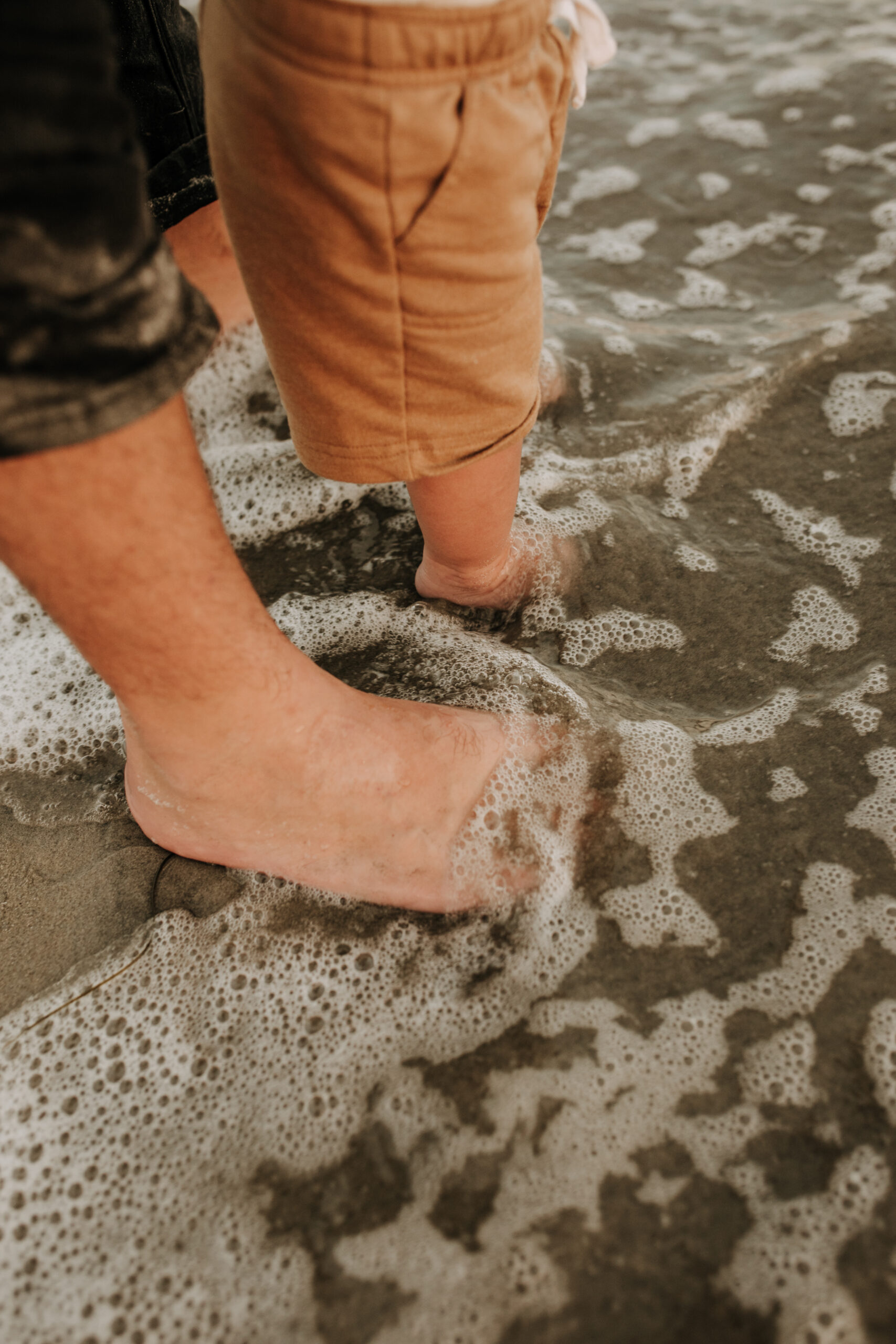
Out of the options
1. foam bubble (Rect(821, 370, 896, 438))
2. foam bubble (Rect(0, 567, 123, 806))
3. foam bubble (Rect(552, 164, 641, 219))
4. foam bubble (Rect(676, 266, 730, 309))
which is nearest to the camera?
foam bubble (Rect(0, 567, 123, 806))

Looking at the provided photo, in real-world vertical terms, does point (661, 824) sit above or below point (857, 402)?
below

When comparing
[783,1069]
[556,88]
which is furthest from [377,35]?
[783,1069]

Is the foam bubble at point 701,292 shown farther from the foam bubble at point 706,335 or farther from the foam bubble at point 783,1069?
the foam bubble at point 783,1069

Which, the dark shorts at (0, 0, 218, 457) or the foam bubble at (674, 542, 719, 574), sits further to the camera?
the foam bubble at (674, 542, 719, 574)

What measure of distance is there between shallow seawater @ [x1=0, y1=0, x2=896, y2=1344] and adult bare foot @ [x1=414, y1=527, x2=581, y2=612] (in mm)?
33

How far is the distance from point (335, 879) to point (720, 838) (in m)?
0.56

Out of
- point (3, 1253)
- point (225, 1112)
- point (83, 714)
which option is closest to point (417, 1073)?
point (225, 1112)

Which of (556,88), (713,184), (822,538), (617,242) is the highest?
(556,88)

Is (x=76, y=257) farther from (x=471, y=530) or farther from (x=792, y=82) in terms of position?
(x=792, y=82)

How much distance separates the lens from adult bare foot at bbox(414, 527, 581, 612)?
1.36 meters

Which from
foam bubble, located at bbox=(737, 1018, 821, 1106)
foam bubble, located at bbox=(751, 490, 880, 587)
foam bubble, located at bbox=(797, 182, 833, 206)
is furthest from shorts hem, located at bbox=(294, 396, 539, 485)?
foam bubble, located at bbox=(797, 182, 833, 206)

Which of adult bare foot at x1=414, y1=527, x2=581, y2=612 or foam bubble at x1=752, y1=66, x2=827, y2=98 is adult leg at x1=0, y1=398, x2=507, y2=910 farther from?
foam bubble at x1=752, y1=66, x2=827, y2=98

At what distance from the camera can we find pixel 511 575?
1.41m

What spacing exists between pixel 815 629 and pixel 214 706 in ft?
3.35
